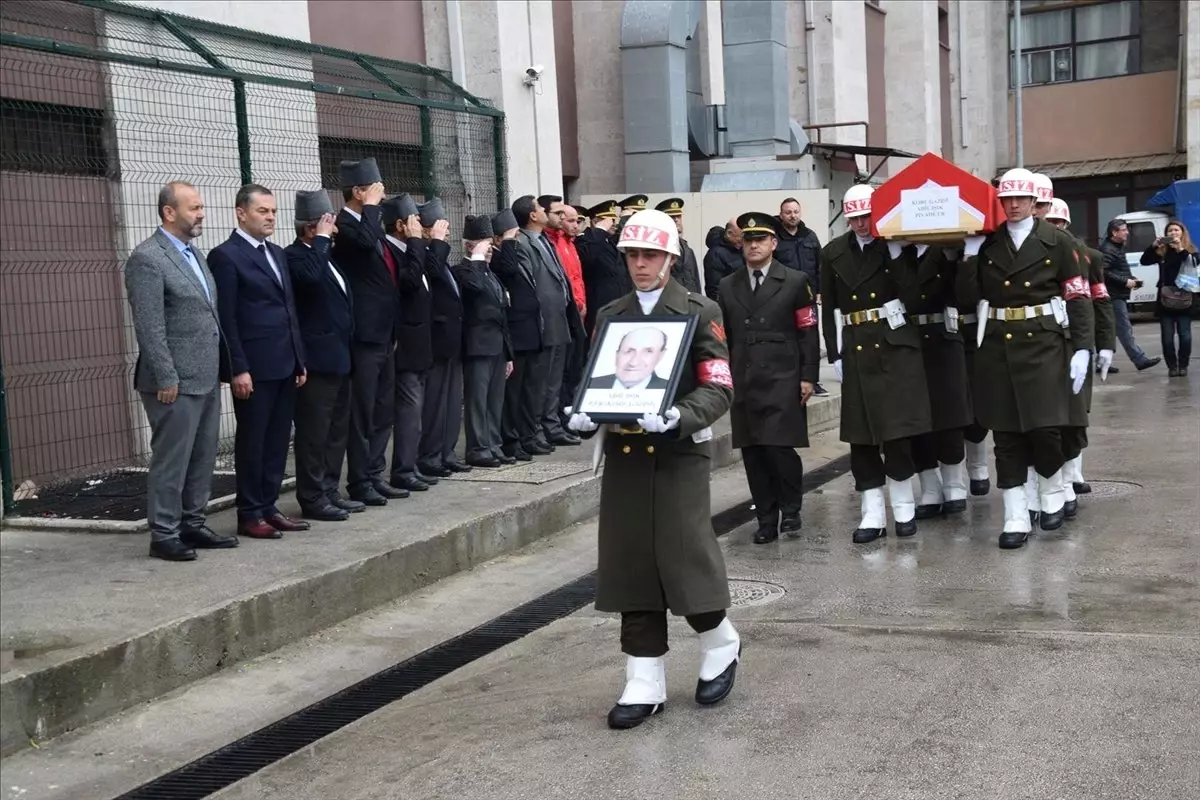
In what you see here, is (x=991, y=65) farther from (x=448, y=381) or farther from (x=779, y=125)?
(x=448, y=381)

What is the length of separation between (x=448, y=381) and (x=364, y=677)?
387cm

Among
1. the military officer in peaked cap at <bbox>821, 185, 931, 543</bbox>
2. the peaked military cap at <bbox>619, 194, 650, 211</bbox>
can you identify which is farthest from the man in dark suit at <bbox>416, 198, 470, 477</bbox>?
the peaked military cap at <bbox>619, 194, 650, 211</bbox>

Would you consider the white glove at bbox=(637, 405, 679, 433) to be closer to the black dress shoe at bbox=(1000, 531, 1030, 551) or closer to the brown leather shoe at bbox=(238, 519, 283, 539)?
the brown leather shoe at bbox=(238, 519, 283, 539)

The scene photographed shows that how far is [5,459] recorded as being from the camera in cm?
880

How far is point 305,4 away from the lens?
41.2ft

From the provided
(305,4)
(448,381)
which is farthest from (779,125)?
(448,381)

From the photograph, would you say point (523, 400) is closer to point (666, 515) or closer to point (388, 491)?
point (388, 491)

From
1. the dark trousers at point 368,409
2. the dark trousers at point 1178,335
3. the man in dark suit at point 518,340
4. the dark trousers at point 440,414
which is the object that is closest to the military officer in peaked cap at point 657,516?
the dark trousers at point 368,409

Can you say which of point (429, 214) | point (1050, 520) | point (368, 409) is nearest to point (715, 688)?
point (1050, 520)

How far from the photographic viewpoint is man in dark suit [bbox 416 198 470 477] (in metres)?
9.82

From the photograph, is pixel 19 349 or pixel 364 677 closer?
pixel 364 677

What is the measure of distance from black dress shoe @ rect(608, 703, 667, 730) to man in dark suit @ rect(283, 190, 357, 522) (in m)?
3.68

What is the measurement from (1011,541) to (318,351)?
13.9 feet

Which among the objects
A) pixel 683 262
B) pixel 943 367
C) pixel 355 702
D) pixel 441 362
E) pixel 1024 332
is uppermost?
pixel 683 262
